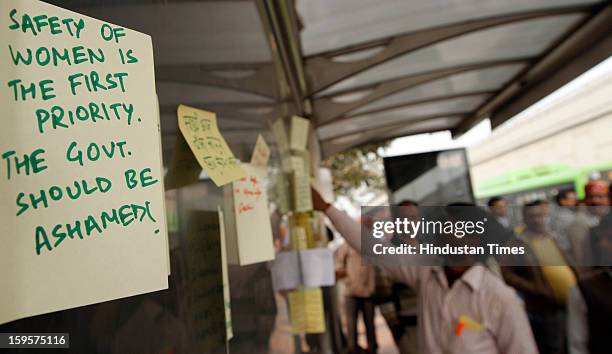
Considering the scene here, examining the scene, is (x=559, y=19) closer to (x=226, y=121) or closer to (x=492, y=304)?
(x=492, y=304)

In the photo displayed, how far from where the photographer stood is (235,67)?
1.06 m

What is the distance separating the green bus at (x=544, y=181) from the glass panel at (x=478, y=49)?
14.3 ft

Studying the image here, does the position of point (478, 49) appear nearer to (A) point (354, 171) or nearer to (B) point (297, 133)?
(B) point (297, 133)

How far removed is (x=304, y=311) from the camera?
1.72 metres

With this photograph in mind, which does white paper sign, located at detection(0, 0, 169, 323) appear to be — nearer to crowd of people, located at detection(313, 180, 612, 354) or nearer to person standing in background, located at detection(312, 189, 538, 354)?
crowd of people, located at detection(313, 180, 612, 354)

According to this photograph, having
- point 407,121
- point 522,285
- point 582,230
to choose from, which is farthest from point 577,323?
point 407,121

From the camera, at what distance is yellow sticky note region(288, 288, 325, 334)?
1685 millimetres

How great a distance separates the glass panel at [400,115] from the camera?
553 cm

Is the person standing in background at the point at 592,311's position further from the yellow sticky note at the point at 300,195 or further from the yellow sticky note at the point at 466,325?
the yellow sticky note at the point at 300,195

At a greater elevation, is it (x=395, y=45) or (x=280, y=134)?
(x=395, y=45)

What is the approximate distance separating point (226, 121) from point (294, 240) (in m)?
0.94

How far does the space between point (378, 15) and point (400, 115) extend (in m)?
3.04

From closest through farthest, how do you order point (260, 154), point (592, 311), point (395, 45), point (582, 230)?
point (260, 154), point (582, 230), point (592, 311), point (395, 45)

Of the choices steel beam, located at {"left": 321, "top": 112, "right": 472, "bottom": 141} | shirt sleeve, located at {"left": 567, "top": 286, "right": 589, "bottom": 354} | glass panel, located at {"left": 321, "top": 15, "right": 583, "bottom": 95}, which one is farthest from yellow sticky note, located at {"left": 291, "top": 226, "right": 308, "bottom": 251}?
steel beam, located at {"left": 321, "top": 112, "right": 472, "bottom": 141}
